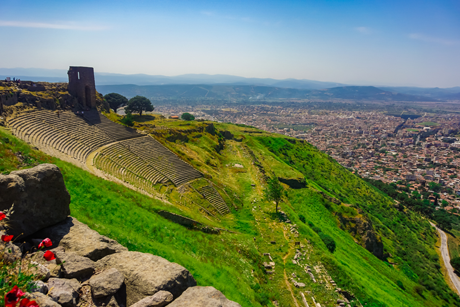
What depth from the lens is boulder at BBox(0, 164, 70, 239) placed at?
7.64 meters

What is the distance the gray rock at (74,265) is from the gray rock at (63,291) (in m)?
0.37

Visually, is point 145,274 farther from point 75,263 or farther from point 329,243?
point 329,243

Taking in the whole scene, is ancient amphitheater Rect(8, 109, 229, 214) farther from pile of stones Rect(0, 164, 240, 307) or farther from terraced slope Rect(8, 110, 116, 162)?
pile of stones Rect(0, 164, 240, 307)

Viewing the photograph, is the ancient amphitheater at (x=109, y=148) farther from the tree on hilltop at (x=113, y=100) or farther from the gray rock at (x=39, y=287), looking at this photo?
the tree on hilltop at (x=113, y=100)

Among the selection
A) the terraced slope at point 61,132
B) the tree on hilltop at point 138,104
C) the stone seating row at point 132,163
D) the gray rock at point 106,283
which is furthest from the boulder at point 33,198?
the tree on hilltop at point 138,104

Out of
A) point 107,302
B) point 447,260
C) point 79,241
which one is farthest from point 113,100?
point 447,260

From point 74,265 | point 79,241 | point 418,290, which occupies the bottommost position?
point 418,290

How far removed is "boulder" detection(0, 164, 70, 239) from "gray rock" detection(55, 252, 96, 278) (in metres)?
1.58

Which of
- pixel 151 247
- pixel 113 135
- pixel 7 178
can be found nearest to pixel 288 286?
pixel 151 247

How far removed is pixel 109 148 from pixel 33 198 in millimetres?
26092

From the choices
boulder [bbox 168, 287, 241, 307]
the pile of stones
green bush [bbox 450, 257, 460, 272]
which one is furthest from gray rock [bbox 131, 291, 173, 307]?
green bush [bbox 450, 257, 460, 272]

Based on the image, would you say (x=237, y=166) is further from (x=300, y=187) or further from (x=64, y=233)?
(x=64, y=233)

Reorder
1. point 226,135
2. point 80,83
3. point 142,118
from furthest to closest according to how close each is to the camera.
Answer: point 226,135 < point 142,118 < point 80,83

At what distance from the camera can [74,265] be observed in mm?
6879
